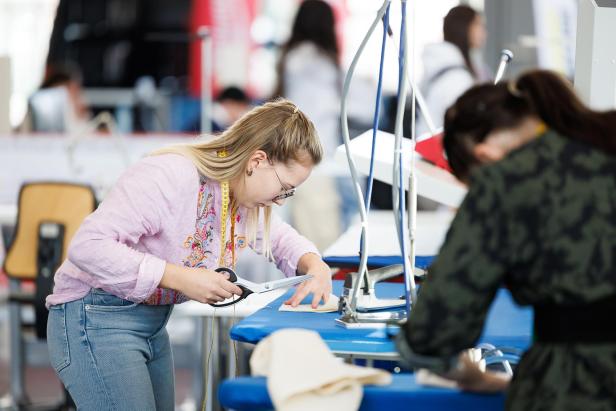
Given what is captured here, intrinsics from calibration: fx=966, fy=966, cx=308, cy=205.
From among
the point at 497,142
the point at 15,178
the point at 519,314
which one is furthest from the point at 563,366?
the point at 15,178

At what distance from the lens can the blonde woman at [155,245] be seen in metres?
1.72

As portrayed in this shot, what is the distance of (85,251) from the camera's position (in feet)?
5.57

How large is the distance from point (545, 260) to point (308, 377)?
0.36 meters

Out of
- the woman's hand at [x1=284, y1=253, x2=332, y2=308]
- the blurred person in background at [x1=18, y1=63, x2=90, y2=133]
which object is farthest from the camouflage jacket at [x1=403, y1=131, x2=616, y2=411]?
the blurred person in background at [x1=18, y1=63, x2=90, y2=133]

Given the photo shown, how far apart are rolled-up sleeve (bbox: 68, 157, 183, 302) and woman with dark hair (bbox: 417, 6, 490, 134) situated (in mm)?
2427

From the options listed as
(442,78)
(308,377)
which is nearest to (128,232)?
(308,377)

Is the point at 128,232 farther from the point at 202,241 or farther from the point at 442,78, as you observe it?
the point at 442,78

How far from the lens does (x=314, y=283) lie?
1954mm

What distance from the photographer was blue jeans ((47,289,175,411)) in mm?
1798

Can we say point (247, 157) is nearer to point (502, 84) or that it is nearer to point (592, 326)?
point (502, 84)

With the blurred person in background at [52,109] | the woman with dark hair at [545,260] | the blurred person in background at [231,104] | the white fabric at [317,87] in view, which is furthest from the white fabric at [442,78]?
the woman with dark hair at [545,260]

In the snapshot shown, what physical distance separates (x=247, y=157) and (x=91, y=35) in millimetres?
5794

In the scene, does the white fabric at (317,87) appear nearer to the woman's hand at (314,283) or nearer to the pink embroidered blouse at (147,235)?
Result: the woman's hand at (314,283)

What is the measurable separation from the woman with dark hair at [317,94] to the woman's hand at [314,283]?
265cm
